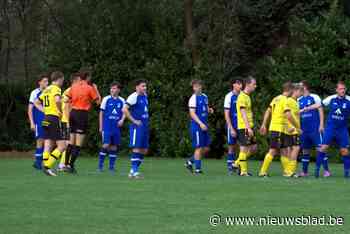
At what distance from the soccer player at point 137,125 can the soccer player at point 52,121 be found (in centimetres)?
156

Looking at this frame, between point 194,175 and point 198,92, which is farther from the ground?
point 198,92

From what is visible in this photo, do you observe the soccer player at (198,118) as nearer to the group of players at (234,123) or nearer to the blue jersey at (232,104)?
the group of players at (234,123)

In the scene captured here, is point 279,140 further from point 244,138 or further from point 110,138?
point 110,138

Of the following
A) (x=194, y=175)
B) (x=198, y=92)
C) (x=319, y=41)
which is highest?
(x=319, y=41)

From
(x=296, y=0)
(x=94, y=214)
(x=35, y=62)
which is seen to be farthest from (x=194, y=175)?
(x=35, y=62)

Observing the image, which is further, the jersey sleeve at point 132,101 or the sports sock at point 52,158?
the sports sock at point 52,158

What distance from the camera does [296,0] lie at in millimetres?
32594

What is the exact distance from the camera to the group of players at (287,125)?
18922 millimetres

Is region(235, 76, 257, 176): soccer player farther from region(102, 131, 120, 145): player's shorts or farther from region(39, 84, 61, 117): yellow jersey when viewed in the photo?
region(39, 84, 61, 117): yellow jersey

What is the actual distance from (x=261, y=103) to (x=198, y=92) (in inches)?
433

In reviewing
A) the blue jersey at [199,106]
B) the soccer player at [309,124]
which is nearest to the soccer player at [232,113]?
the blue jersey at [199,106]

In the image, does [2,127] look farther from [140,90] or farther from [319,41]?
[140,90]

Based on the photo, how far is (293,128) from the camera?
18.9 m

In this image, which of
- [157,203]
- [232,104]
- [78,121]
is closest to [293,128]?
[232,104]
